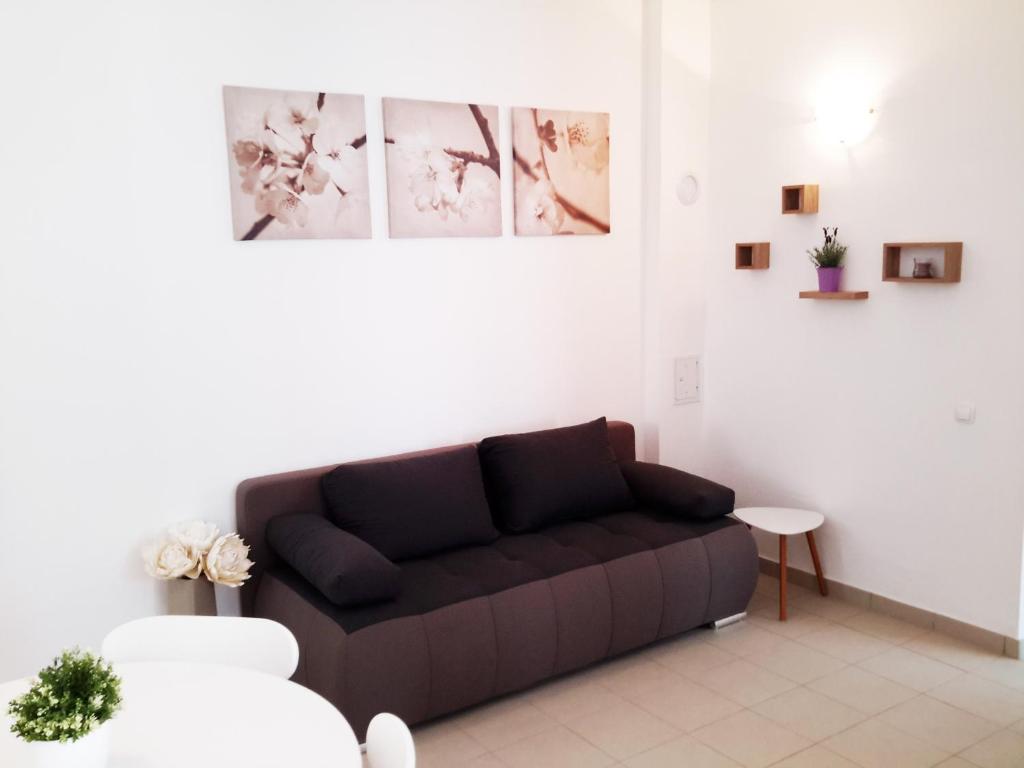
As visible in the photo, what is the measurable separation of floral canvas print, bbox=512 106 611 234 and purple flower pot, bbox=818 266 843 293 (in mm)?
1016

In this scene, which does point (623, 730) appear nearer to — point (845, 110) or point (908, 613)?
point (908, 613)

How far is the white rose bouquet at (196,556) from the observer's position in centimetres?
316

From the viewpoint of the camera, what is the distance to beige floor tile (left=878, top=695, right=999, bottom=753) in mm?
3009

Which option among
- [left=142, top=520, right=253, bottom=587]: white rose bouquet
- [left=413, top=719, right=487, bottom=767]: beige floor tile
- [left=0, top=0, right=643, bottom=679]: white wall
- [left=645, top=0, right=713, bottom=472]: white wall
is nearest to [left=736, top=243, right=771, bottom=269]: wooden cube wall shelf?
[left=645, top=0, right=713, bottom=472]: white wall

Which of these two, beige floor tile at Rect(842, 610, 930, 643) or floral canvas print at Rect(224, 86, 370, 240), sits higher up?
floral canvas print at Rect(224, 86, 370, 240)

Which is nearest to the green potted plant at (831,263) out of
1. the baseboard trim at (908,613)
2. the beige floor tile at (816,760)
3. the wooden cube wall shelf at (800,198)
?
the wooden cube wall shelf at (800,198)

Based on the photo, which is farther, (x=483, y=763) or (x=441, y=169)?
(x=441, y=169)

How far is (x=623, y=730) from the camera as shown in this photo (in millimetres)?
3127

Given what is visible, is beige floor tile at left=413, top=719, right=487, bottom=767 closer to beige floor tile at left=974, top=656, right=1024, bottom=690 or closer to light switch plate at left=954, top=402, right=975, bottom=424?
beige floor tile at left=974, top=656, right=1024, bottom=690

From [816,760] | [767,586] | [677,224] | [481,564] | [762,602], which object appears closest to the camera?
[816,760]

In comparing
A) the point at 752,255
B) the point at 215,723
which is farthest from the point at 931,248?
the point at 215,723

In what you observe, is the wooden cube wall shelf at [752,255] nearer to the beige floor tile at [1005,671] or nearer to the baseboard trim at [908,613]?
the baseboard trim at [908,613]

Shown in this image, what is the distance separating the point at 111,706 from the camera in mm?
1606

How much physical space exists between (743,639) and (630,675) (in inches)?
23.2
